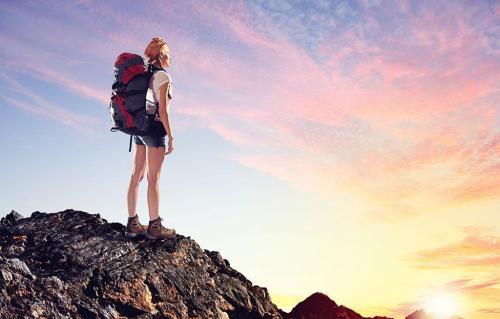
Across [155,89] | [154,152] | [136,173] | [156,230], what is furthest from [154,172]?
[155,89]

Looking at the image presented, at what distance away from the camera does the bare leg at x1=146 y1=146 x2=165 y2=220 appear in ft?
35.7

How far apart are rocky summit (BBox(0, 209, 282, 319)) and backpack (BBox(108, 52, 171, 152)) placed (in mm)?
2725

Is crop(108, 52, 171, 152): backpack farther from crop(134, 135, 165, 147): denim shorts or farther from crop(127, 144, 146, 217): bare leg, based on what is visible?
crop(127, 144, 146, 217): bare leg

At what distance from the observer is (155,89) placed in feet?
34.4

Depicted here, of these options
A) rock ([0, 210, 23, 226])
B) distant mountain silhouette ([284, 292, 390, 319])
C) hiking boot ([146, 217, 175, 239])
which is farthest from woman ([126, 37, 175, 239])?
distant mountain silhouette ([284, 292, 390, 319])

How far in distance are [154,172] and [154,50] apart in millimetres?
2694

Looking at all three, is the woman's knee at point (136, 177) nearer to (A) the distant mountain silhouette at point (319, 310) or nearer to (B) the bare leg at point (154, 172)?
(B) the bare leg at point (154, 172)

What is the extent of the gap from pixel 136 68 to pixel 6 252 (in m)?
4.94

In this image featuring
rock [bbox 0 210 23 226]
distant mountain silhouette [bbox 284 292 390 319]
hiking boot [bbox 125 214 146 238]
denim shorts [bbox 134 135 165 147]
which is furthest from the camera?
distant mountain silhouette [bbox 284 292 390 319]

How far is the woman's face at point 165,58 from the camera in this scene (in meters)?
10.9

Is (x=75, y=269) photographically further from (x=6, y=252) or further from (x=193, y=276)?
(x=193, y=276)

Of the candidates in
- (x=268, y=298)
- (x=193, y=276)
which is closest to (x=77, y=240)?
(x=193, y=276)

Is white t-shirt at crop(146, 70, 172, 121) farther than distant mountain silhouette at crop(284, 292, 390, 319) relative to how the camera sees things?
No

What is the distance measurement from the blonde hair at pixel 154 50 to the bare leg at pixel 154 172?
1965 mm
